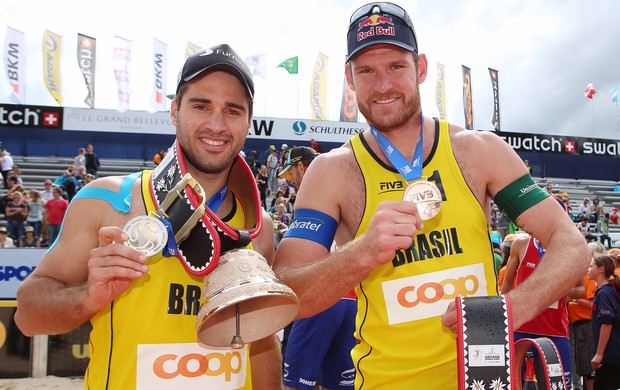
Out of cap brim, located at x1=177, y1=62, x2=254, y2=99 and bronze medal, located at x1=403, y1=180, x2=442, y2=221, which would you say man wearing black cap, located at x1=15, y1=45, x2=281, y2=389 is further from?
bronze medal, located at x1=403, y1=180, x2=442, y2=221

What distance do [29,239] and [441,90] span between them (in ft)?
80.3

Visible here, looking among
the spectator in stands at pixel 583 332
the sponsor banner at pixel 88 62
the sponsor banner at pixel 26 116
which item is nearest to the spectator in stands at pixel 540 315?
the spectator in stands at pixel 583 332

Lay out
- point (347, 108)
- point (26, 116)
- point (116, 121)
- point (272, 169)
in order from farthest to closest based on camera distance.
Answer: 1. point (347, 108)
2. point (116, 121)
3. point (26, 116)
4. point (272, 169)

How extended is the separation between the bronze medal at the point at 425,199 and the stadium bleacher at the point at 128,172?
16.7m

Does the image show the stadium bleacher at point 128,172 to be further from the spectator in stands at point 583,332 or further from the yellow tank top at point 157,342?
the yellow tank top at point 157,342

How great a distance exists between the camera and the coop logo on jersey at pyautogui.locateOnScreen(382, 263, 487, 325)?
80.6 inches

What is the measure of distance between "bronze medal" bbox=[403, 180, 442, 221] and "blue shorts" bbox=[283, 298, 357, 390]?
271 cm

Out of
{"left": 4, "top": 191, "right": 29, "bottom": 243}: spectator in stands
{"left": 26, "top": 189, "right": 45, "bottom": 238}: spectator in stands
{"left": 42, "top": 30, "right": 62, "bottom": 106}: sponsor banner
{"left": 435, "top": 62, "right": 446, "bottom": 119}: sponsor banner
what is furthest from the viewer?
{"left": 435, "top": 62, "right": 446, "bottom": 119}: sponsor banner

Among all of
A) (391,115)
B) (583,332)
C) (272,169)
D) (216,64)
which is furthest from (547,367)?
(272,169)

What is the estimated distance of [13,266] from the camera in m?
9.15

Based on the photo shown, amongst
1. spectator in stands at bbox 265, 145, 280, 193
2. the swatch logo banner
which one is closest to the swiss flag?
the swatch logo banner

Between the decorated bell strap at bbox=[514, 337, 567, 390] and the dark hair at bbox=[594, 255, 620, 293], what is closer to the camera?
the decorated bell strap at bbox=[514, 337, 567, 390]

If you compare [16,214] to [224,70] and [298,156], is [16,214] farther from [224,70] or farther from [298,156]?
[224,70]

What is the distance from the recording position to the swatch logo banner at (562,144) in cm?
2800
